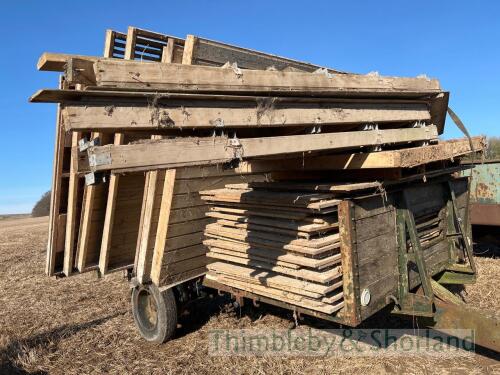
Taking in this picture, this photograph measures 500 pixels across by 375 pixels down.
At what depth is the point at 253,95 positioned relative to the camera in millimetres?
2875

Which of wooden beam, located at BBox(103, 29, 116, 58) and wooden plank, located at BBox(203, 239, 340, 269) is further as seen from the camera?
wooden beam, located at BBox(103, 29, 116, 58)

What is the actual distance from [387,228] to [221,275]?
1.80 m

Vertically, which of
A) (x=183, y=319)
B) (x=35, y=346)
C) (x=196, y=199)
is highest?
(x=196, y=199)

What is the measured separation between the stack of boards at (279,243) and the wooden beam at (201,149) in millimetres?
492

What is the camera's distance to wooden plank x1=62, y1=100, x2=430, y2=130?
7.09 feet

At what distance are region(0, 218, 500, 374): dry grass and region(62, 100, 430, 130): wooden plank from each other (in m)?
2.44

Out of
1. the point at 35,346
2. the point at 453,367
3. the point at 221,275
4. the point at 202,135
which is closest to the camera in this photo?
the point at 202,135

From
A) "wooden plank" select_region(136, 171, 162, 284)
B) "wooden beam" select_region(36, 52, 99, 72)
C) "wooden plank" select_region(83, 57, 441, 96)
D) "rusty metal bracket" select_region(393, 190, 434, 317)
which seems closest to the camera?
"wooden plank" select_region(83, 57, 441, 96)

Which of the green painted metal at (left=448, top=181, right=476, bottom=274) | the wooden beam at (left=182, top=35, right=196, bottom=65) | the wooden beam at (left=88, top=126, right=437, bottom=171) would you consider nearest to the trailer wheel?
the wooden beam at (left=182, top=35, right=196, bottom=65)

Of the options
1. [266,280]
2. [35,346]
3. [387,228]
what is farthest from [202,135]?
[35,346]

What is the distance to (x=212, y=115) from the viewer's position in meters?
2.61

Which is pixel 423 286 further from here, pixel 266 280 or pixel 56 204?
pixel 56 204

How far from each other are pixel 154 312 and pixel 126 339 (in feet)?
1.78

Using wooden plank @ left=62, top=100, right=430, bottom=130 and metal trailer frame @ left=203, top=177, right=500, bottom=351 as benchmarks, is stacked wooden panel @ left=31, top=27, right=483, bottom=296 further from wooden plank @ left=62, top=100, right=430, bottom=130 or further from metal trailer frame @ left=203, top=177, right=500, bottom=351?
metal trailer frame @ left=203, top=177, right=500, bottom=351
